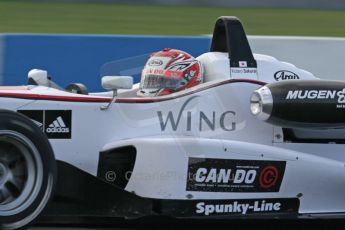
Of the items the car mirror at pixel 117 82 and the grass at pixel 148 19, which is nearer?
the car mirror at pixel 117 82

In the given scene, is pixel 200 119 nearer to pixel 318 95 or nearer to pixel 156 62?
pixel 156 62

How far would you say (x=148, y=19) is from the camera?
58.1 feet

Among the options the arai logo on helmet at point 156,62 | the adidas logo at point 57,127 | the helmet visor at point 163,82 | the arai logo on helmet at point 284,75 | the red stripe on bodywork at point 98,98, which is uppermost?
the arai logo on helmet at point 156,62

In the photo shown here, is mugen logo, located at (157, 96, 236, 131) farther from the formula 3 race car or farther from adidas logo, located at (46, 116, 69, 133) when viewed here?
adidas logo, located at (46, 116, 69, 133)

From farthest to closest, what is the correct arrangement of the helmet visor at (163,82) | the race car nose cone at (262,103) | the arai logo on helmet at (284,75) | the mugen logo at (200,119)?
the arai logo on helmet at (284,75) → the helmet visor at (163,82) → the mugen logo at (200,119) → the race car nose cone at (262,103)

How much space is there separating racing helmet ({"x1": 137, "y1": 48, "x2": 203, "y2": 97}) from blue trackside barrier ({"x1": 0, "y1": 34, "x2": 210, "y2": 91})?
2865 mm

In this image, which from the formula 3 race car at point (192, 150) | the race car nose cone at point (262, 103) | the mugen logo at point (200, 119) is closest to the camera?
the formula 3 race car at point (192, 150)

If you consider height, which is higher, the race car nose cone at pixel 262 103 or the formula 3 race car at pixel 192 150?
the race car nose cone at pixel 262 103

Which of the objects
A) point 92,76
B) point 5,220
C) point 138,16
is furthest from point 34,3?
point 5,220

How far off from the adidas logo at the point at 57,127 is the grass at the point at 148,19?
1016 centimetres

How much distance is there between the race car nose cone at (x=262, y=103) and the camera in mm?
5727

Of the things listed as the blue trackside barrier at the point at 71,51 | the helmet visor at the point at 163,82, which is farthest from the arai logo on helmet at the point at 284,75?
the blue trackside barrier at the point at 71,51

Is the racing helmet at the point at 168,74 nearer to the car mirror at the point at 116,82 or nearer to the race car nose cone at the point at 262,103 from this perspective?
the car mirror at the point at 116,82

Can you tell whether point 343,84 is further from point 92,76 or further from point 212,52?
point 92,76
